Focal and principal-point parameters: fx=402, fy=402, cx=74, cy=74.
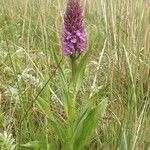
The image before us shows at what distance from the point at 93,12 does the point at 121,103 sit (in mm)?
1678

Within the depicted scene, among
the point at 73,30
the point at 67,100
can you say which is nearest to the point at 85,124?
the point at 67,100

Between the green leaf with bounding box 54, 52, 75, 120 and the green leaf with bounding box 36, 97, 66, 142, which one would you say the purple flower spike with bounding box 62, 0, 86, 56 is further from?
the green leaf with bounding box 36, 97, 66, 142

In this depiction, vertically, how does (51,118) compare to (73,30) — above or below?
below

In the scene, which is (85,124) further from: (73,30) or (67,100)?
(73,30)

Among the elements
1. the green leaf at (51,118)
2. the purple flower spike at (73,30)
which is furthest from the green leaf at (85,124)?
the purple flower spike at (73,30)

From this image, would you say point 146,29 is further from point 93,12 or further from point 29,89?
point 93,12

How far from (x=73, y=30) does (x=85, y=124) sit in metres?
0.27

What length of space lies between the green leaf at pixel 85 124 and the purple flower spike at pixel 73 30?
172 millimetres

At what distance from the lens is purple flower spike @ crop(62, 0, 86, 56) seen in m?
1.09

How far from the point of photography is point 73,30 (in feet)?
3.60

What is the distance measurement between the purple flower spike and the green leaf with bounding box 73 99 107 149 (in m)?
0.17

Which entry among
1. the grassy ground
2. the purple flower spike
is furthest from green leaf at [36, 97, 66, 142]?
the purple flower spike

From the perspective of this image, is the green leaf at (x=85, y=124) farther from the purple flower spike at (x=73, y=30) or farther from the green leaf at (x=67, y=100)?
the purple flower spike at (x=73, y=30)

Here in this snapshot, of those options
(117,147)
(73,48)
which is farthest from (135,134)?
(73,48)
